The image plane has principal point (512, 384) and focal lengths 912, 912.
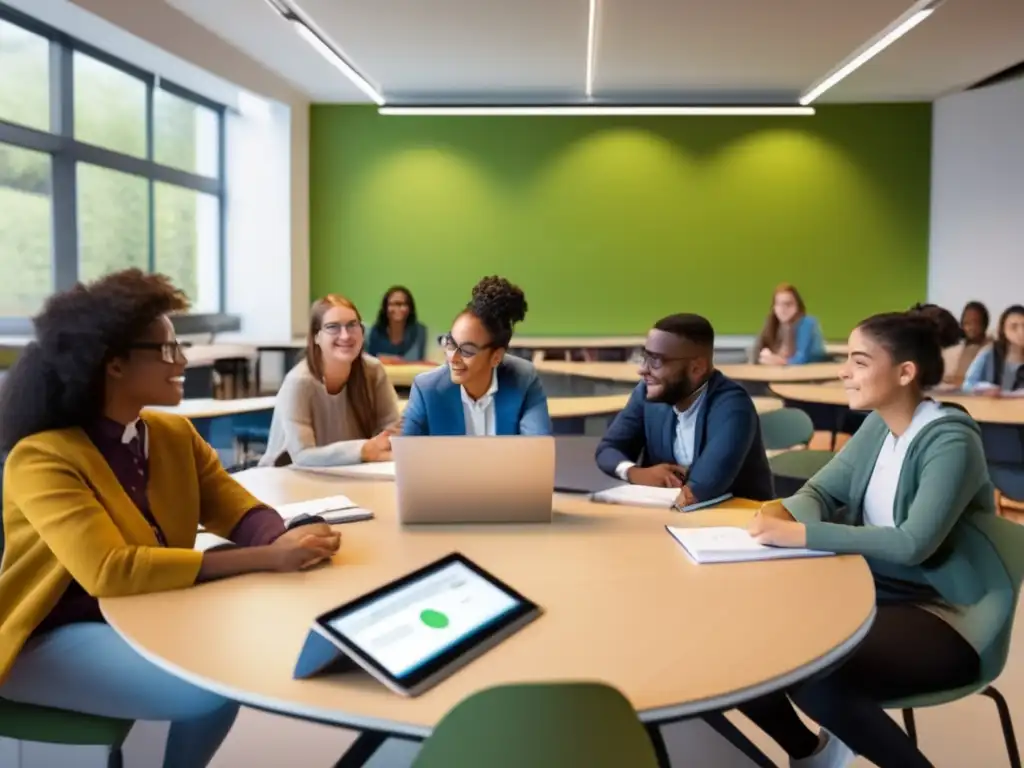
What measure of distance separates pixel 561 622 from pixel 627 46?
20.5ft

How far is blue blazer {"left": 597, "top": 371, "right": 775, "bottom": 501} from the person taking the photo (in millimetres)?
2506

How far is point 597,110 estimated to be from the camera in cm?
881

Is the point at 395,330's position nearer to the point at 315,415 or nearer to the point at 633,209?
the point at 633,209

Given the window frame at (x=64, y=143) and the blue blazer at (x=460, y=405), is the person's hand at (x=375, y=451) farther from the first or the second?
the window frame at (x=64, y=143)

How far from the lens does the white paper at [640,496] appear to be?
231 cm

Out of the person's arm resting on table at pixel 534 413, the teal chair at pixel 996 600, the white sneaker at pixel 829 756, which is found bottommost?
the white sneaker at pixel 829 756

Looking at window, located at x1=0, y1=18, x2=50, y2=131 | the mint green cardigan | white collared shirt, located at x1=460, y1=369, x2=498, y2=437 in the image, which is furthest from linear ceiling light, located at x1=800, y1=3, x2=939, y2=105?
window, located at x1=0, y1=18, x2=50, y2=131

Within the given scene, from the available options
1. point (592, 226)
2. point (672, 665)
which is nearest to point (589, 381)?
point (592, 226)

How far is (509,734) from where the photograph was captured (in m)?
0.98

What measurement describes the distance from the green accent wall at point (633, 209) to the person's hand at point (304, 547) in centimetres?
728

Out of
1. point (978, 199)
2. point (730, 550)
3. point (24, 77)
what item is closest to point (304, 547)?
point (730, 550)

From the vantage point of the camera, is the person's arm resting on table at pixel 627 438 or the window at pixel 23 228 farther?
the window at pixel 23 228

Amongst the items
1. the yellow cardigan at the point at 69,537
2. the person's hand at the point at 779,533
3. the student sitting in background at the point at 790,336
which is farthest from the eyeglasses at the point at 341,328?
the student sitting in background at the point at 790,336

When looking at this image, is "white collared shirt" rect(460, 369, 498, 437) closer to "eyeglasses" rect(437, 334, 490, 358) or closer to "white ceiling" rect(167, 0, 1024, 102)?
"eyeglasses" rect(437, 334, 490, 358)
